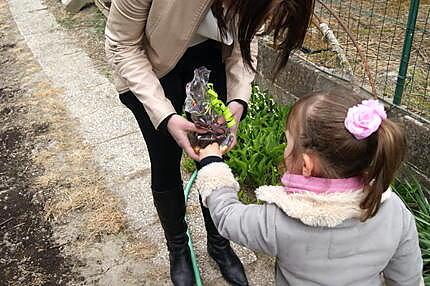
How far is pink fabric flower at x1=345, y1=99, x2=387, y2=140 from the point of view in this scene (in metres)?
1.27

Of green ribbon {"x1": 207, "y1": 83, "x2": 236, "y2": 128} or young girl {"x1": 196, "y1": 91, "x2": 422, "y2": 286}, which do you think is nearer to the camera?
young girl {"x1": 196, "y1": 91, "x2": 422, "y2": 286}

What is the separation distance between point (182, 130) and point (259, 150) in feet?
Result: 4.42

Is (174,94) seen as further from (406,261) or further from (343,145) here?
(406,261)

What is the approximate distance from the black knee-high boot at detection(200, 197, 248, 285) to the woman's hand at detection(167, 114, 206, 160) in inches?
26.2

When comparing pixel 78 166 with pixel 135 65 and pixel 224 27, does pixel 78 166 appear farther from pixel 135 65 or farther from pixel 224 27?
pixel 224 27

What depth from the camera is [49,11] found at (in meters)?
6.25

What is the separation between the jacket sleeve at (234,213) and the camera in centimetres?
147

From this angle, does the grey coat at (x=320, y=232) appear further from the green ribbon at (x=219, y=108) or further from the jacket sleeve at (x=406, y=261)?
the green ribbon at (x=219, y=108)

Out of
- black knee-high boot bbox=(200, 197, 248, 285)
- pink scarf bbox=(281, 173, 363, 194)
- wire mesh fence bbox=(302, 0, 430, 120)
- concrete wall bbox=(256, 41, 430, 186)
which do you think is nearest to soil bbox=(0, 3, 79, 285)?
black knee-high boot bbox=(200, 197, 248, 285)

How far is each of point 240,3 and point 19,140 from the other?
263 centimetres

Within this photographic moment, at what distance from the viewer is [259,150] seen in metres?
3.08

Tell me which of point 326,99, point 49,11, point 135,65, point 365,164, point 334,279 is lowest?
point 49,11

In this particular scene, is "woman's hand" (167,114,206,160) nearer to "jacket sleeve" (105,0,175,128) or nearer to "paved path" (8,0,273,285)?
"jacket sleeve" (105,0,175,128)

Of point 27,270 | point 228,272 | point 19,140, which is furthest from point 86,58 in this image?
point 228,272
